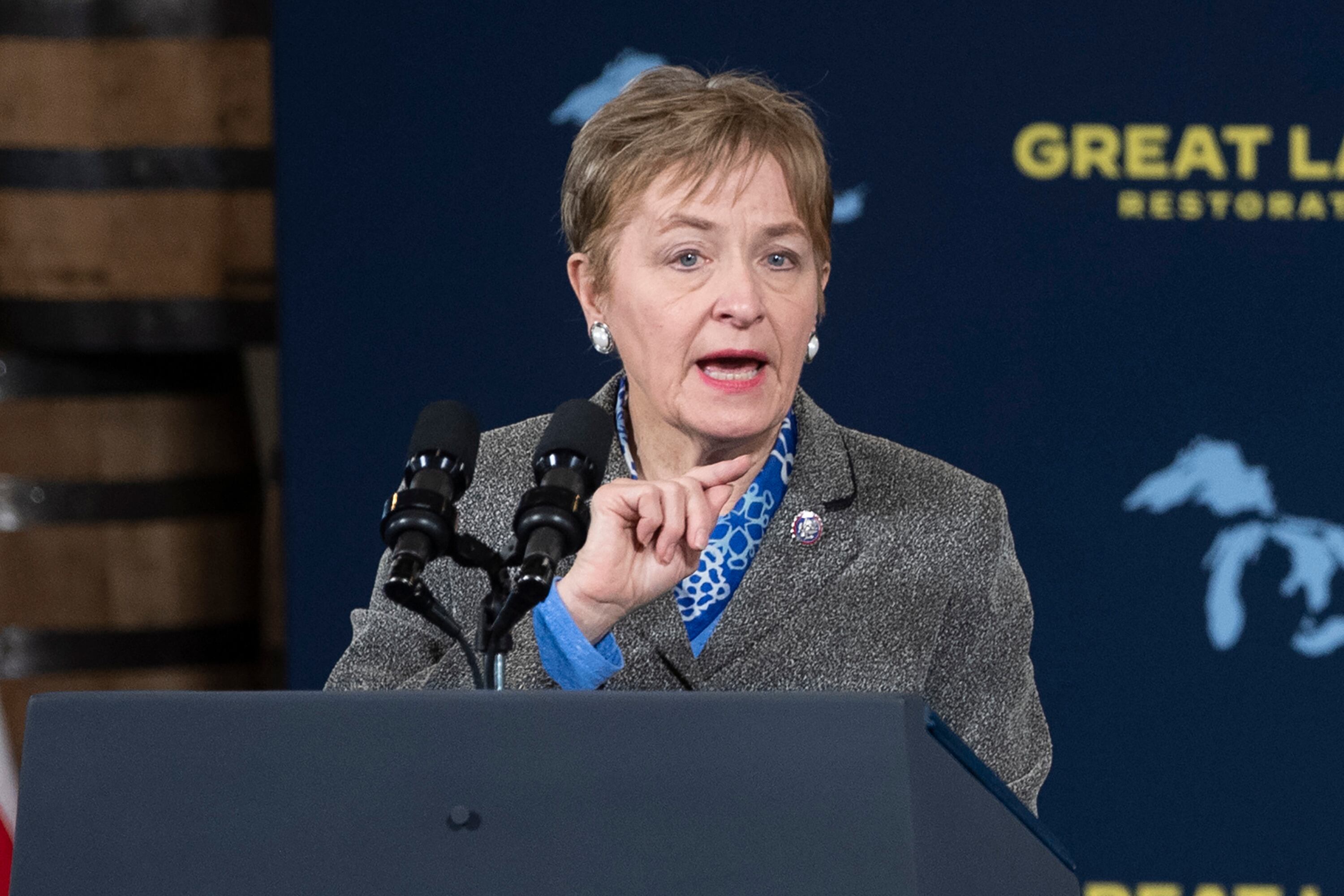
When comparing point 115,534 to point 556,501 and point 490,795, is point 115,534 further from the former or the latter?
point 490,795

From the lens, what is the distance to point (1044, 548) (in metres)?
2.25

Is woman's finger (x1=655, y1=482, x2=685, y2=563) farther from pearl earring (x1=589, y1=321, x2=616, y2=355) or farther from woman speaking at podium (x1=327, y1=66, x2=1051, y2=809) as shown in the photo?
pearl earring (x1=589, y1=321, x2=616, y2=355)

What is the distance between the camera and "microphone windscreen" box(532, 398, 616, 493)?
1025 millimetres

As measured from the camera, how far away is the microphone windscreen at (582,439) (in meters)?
1.03

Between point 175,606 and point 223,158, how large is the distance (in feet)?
2.39

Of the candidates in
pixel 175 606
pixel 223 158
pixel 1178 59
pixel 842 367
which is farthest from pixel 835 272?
pixel 175 606

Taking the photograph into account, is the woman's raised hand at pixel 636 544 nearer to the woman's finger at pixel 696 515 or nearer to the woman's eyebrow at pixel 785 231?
the woman's finger at pixel 696 515

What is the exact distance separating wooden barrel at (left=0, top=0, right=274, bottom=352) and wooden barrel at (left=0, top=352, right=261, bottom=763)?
9cm

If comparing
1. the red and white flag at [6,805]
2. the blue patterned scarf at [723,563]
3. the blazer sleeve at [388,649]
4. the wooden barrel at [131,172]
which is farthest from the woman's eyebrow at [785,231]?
the wooden barrel at [131,172]

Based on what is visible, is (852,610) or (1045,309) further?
(1045,309)

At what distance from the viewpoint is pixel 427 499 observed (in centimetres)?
97

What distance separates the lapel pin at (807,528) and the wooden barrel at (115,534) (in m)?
1.35

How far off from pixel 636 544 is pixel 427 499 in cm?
22

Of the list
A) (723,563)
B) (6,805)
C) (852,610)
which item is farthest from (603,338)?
(6,805)
